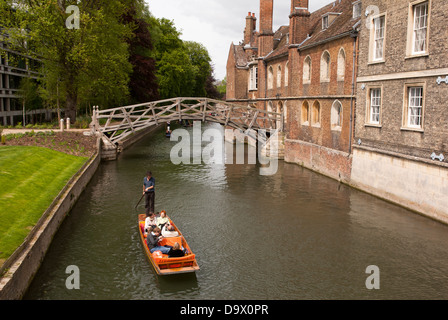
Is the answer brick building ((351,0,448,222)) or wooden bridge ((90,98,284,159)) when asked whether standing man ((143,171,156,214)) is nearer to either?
brick building ((351,0,448,222))

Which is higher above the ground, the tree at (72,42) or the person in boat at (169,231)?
the tree at (72,42)

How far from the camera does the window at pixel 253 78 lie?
37719 millimetres

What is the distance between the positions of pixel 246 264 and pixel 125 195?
9.40 metres

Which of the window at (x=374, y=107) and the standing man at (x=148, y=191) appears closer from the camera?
the standing man at (x=148, y=191)

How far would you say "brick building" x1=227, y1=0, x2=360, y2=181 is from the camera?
855 inches

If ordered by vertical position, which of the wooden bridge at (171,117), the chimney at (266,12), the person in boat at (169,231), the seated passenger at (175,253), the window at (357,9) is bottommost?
the seated passenger at (175,253)

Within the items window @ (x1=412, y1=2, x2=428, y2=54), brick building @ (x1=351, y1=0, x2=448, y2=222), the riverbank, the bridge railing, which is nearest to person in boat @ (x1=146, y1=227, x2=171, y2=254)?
the riverbank

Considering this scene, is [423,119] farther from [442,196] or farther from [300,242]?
[300,242]

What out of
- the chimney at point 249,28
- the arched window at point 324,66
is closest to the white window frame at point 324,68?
the arched window at point 324,66

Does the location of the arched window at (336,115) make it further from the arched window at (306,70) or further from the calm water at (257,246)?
the arched window at (306,70)

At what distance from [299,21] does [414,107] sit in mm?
13648

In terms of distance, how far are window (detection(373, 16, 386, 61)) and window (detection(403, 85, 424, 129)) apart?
8.54ft

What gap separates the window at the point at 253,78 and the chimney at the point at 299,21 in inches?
380

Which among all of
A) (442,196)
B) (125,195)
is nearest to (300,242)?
(442,196)
